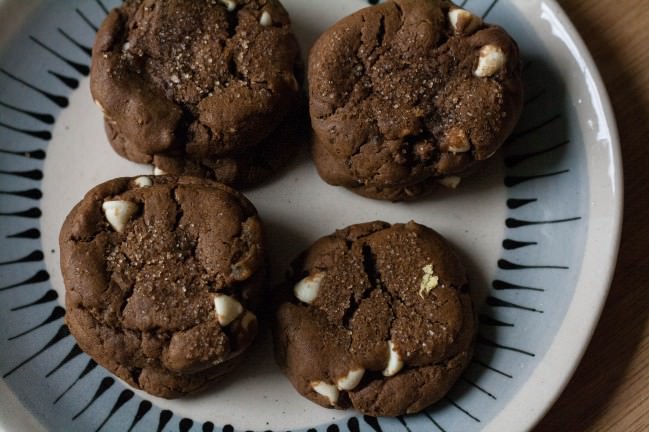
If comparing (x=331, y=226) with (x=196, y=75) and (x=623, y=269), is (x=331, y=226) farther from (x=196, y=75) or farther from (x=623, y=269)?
(x=623, y=269)

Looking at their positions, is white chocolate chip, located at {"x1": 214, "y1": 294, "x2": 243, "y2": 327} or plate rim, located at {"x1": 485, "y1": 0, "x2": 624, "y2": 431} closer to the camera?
white chocolate chip, located at {"x1": 214, "y1": 294, "x2": 243, "y2": 327}

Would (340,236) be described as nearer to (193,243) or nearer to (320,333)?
(320,333)

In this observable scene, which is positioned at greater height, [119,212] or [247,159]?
[119,212]

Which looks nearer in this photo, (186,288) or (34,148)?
(186,288)

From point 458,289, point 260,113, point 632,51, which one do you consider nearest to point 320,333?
point 458,289

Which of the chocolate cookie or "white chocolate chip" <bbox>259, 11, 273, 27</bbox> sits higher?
"white chocolate chip" <bbox>259, 11, 273, 27</bbox>

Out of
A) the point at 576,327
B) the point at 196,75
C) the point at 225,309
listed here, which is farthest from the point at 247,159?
the point at 576,327

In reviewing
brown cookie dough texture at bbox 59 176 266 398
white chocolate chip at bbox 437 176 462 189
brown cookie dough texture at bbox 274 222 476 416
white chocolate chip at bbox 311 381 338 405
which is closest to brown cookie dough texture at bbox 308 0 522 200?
white chocolate chip at bbox 437 176 462 189

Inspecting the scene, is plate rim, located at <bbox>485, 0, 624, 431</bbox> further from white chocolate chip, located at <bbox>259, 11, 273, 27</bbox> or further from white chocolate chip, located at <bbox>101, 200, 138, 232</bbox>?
white chocolate chip, located at <bbox>101, 200, 138, 232</bbox>
